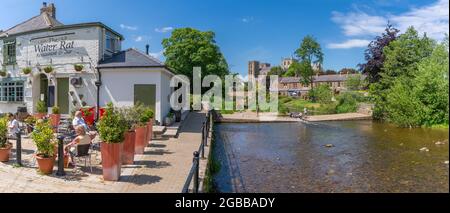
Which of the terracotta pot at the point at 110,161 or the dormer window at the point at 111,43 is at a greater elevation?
the dormer window at the point at 111,43

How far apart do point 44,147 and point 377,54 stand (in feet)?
111

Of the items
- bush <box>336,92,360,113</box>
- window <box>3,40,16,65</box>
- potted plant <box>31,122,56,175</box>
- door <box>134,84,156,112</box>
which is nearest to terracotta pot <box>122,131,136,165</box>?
potted plant <box>31,122,56,175</box>

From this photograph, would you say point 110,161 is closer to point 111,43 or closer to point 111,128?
point 111,128

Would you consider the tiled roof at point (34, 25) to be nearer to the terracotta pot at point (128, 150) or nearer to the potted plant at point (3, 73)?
the potted plant at point (3, 73)

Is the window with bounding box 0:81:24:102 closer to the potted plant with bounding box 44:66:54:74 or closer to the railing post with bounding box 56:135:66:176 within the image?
the potted plant with bounding box 44:66:54:74

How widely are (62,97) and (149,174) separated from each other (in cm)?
1256

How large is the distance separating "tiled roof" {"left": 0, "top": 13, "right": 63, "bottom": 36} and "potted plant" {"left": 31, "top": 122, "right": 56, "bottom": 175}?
40.8ft

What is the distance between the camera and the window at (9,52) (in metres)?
19.3

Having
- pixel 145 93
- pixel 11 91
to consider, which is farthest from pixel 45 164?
pixel 11 91

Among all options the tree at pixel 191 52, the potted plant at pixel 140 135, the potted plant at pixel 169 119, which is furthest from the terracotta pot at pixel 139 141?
the tree at pixel 191 52

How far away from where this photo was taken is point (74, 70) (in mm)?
17141

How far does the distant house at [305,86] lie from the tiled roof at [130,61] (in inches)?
2377

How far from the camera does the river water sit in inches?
358

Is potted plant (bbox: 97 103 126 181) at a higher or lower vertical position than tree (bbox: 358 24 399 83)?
lower
